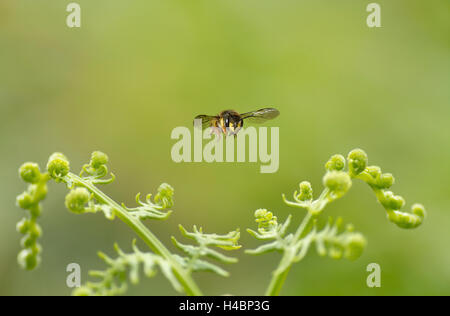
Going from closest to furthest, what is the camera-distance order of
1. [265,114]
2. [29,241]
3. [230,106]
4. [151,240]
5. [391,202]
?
[29,241]
[151,240]
[391,202]
[265,114]
[230,106]

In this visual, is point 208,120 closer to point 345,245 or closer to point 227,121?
point 227,121

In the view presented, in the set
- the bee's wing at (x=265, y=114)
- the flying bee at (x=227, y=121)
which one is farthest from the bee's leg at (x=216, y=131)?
the bee's wing at (x=265, y=114)

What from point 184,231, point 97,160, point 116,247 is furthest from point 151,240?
point 97,160

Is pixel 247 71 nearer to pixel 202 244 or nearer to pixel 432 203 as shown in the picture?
pixel 432 203

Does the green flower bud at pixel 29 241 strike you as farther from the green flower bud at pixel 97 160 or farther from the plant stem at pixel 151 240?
the green flower bud at pixel 97 160

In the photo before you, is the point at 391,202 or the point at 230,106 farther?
the point at 230,106

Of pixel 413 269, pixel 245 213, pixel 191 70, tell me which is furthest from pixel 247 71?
pixel 413 269
